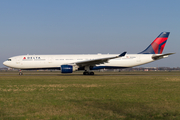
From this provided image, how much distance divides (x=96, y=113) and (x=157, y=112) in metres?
2.01

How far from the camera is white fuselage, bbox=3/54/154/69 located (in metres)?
34.2

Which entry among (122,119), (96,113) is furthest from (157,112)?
(96,113)

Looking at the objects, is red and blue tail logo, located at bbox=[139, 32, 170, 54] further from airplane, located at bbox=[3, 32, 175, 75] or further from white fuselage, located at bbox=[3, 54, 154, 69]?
white fuselage, located at bbox=[3, 54, 154, 69]

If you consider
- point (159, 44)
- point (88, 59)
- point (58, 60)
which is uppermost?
point (159, 44)

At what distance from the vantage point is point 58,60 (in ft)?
112

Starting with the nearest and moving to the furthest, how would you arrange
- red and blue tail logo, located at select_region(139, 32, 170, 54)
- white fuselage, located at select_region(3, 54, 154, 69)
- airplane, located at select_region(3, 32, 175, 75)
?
1. airplane, located at select_region(3, 32, 175, 75)
2. white fuselage, located at select_region(3, 54, 154, 69)
3. red and blue tail logo, located at select_region(139, 32, 170, 54)

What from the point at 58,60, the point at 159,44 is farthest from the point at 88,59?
the point at 159,44

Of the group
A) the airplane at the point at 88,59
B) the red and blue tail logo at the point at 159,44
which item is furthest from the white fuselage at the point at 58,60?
the red and blue tail logo at the point at 159,44

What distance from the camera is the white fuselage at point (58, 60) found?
112 ft

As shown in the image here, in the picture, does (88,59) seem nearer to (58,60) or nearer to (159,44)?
(58,60)

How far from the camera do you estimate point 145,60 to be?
35250 millimetres

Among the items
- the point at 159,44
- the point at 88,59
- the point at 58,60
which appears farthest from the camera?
the point at 159,44

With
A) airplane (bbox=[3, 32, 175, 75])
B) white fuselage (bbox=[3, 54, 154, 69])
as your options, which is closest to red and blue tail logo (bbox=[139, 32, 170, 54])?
airplane (bbox=[3, 32, 175, 75])

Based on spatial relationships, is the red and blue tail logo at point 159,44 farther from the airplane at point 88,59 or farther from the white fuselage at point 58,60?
the white fuselage at point 58,60
